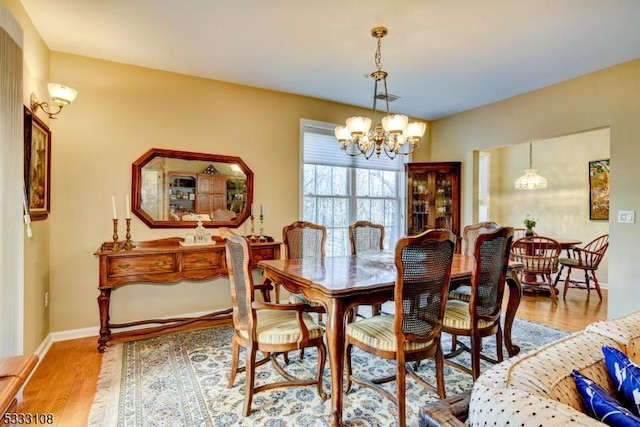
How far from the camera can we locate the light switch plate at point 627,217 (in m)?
3.27

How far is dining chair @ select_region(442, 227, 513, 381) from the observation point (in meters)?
2.14

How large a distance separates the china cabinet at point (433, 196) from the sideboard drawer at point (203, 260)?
3.00m

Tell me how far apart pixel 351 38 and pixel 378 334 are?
2371 mm

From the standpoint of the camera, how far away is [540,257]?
452 centimetres

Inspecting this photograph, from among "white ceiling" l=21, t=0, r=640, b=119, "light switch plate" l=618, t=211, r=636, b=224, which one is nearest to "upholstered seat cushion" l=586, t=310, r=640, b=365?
"white ceiling" l=21, t=0, r=640, b=119

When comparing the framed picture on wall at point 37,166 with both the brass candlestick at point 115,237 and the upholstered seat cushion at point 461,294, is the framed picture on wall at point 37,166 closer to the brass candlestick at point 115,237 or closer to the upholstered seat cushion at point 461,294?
the brass candlestick at point 115,237

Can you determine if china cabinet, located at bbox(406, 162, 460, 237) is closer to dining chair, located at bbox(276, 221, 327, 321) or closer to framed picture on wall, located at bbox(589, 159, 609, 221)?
dining chair, located at bbox(276, 221, 327, 321)

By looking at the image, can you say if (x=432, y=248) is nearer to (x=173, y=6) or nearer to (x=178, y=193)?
(x=173, y=6)

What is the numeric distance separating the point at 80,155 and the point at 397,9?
3.08 m

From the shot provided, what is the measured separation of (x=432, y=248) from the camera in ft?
6.01

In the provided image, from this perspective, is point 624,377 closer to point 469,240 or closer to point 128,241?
point 469,240

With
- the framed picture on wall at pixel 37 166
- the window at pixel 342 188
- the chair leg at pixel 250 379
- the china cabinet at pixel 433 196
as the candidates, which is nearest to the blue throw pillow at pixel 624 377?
the chair leg at pixel 250 379

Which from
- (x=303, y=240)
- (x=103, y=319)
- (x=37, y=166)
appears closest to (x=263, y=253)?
(x=303, y=240)

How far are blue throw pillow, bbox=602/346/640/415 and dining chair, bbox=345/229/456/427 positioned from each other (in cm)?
87
